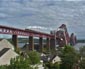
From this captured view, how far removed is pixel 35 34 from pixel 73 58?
64.7m

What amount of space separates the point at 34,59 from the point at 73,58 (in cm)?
1021

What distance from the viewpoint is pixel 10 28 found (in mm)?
104375

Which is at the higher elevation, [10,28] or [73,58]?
[10,28]

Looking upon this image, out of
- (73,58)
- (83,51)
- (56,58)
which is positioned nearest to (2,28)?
(56,58)

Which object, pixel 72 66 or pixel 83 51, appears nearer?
pixel 72 66

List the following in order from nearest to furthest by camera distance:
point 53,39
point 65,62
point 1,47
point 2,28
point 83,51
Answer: point 1,47 → point 65,62 → point 83,51 → point 2,28 → point 53,39

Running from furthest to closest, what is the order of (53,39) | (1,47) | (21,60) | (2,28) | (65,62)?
(53,39) < (2,28) < (65,62) < (1,47) < (21,60)

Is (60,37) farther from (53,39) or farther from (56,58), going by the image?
(56,58)

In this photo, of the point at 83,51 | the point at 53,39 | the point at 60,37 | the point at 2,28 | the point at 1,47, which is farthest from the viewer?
the point at 60,37

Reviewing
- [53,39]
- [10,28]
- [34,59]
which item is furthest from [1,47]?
[53,39]

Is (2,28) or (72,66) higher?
(2,28)

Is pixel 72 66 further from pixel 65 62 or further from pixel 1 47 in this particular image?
pixel 1 47

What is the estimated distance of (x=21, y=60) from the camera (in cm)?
4431

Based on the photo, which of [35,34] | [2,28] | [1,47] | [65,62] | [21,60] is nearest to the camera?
[21,60]
